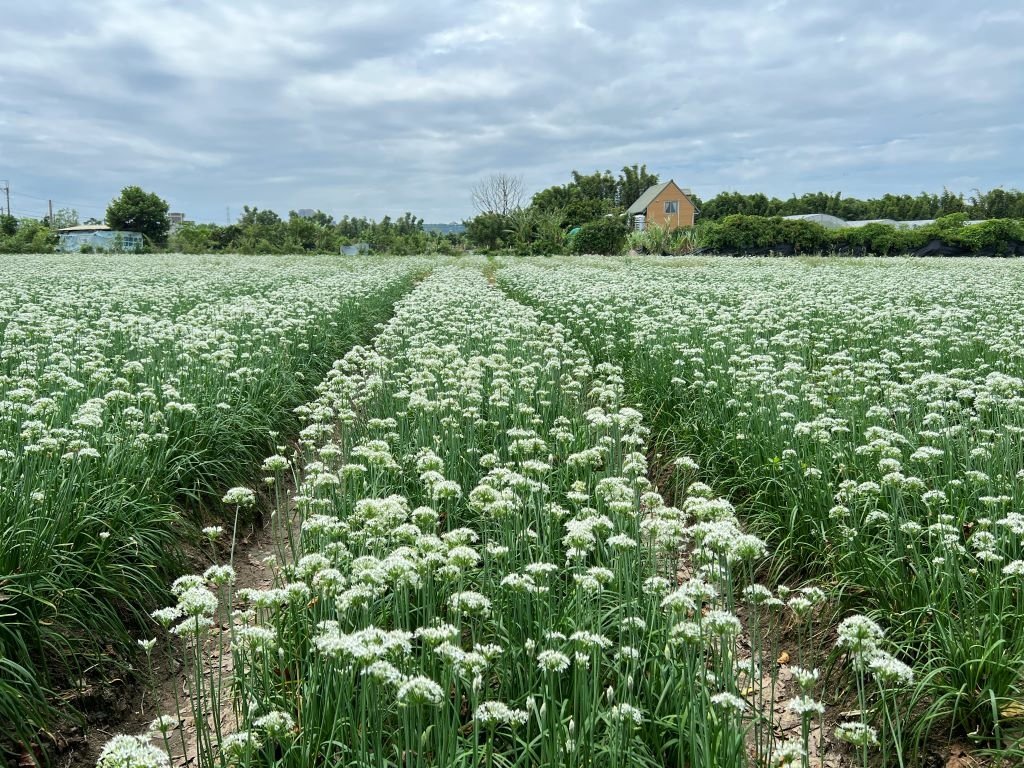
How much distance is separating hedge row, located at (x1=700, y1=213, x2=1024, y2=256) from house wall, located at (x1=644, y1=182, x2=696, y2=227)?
3780 cm

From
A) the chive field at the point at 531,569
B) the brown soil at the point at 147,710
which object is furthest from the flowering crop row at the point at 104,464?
the brown soil at the point at 147,710

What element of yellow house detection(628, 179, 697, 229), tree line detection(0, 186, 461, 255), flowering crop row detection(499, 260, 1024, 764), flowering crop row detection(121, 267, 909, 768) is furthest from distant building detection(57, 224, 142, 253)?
flowering crop row detection(121, 267, 909, 768)

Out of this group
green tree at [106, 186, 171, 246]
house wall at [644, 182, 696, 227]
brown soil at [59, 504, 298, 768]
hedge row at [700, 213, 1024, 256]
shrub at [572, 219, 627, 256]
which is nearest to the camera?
brown soil at [59, 504, 298, 768]

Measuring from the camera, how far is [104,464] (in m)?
6.26

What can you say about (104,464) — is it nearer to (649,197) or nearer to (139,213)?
(139,213)

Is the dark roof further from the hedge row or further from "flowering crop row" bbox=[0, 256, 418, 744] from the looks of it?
"flowering crop row" bbox=[0, 256, 418, 744]

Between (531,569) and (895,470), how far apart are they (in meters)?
2.84

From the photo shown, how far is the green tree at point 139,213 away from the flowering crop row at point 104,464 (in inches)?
3874

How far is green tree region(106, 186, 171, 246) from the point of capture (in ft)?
326

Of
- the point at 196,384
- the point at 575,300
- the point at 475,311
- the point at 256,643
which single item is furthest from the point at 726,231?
the point at 256,643

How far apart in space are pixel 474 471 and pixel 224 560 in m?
2.60

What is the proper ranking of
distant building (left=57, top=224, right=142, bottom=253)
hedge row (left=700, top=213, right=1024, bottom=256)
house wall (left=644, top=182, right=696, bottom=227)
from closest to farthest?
hedge row (left=700, top=213, right=1024, bottom=256) → distant building (left=57, top=224, right=142, bottom=253) → house wall (left=644, top=182, right=696, bottom=227)

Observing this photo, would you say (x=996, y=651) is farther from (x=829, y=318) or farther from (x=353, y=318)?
(x=353, y=318)

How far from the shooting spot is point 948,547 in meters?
4.50
